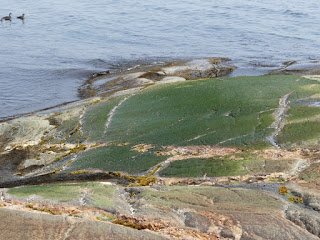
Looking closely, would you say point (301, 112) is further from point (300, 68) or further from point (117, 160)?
point (300, 68)

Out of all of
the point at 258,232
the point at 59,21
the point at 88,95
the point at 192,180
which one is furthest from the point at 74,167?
the point at 59,21

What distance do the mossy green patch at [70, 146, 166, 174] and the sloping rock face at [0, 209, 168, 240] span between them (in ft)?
19.4

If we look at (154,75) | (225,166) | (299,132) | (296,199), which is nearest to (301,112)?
(299,132)

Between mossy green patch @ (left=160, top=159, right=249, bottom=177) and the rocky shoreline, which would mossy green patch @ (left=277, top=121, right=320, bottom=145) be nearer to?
the rocky shoreline

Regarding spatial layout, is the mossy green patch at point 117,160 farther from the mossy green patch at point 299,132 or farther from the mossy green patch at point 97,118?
the mossy green patch at point 299,132

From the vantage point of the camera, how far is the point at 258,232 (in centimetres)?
1020

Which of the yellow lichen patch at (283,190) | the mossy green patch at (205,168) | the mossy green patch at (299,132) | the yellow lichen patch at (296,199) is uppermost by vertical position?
the mossy green patch at (299,132)

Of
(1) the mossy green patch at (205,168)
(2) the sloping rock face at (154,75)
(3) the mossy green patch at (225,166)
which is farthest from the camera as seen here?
(2) the sloping rock face at (154,75)

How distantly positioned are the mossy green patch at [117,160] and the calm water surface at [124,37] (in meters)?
11.0

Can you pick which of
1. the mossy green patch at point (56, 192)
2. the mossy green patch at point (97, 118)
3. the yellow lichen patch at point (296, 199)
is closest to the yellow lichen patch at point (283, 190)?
the yellow lichen patch at point (296, 199)

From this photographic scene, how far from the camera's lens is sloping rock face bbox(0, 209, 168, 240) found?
31.6ft

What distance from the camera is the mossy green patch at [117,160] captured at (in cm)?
1627

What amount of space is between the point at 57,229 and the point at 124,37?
35.6 meters

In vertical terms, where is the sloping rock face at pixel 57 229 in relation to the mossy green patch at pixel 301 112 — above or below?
below
